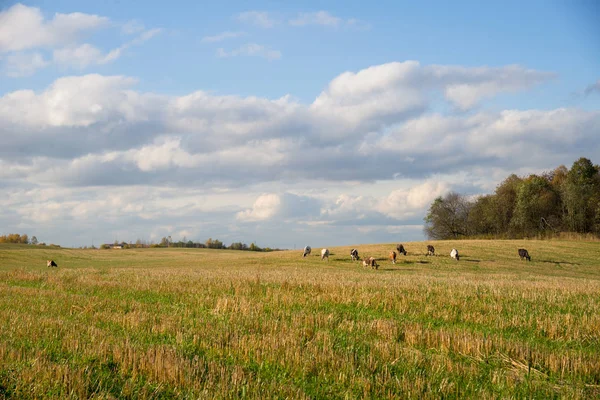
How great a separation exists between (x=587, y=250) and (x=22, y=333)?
74206 millimetres

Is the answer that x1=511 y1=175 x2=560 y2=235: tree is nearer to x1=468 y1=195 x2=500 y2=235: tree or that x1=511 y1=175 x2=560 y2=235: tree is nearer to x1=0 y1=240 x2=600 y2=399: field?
x1=468 y1=195 x2=500 y2=235: tree

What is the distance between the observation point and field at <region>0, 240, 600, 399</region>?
7.04 metres

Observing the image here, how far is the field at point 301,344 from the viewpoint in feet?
23.1

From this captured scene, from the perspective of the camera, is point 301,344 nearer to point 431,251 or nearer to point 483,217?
point 431,251

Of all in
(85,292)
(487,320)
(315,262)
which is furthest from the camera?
(315,262)

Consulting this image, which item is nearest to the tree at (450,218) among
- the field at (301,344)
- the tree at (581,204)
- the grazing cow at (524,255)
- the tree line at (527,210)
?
the tree line at (527,210)

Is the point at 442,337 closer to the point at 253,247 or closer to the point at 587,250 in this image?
the point at 587,250

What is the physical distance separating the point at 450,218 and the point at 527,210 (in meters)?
21.7

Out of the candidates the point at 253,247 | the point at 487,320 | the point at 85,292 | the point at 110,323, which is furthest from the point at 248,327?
the point at 253,247

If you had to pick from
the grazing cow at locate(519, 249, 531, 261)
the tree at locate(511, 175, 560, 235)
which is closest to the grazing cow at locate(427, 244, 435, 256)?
the grazing cow at locate(519, 249, 531, 261)

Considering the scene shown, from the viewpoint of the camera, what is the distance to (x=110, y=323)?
38.7ft

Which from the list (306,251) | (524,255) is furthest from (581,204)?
(306,251)

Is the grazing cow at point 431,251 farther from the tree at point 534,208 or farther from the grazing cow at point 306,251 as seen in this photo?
the tree at point 534,208

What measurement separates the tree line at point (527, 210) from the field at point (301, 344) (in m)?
86.0
